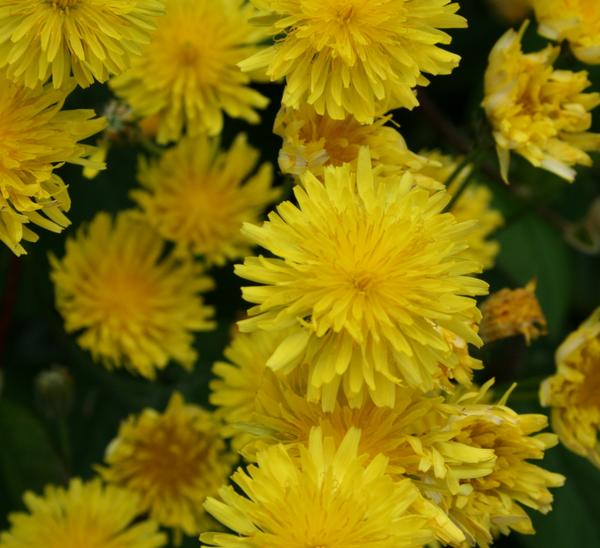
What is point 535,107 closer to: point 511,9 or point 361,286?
point 361,286

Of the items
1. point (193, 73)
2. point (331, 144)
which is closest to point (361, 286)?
point (331, 144)

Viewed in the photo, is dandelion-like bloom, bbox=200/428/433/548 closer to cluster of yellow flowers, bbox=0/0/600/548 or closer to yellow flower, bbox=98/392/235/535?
cluster of yellow flowers, bbox=0/0/600/548

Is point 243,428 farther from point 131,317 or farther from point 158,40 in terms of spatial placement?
point 158,40

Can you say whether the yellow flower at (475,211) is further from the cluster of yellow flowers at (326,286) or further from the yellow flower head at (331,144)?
the yellow flower head at (331,144)

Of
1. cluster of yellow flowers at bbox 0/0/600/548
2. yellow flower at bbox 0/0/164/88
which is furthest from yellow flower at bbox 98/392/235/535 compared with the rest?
yellow flower at bbox 0/0/164/88

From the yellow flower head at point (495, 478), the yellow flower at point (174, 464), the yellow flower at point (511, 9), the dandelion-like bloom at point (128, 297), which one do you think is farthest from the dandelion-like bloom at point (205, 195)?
the yellow flower at point (511, 9)

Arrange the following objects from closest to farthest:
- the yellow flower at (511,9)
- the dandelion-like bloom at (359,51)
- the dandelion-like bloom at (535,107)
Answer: the dandelion-like bloom at (359,51)
the dandelion-like bloom at (535,107)
the yellow flower at (511,9)

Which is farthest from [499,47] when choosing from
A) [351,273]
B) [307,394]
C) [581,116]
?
[307,394]
